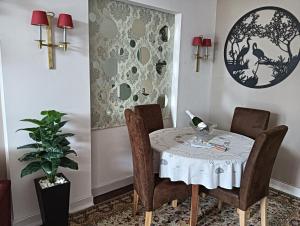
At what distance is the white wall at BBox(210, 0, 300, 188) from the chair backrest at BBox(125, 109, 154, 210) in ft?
6.32

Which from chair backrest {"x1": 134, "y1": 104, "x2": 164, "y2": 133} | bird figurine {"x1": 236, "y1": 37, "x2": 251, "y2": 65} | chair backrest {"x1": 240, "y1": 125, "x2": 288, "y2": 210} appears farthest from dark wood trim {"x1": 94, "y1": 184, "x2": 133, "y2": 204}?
bird figurine {"x1": 236, "y1": 37, "x2": 251, "y2": 65}

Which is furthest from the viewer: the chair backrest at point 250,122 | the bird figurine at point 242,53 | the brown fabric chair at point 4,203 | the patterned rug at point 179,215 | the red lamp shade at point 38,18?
the bird figurine at point 242,53

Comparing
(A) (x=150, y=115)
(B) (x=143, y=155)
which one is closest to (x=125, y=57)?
(A) (x=150, y=115)

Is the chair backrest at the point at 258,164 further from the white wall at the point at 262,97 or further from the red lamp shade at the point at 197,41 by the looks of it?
the red lamp shade at the point at 197,41

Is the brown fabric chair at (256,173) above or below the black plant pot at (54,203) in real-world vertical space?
above

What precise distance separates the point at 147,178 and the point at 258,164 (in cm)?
85

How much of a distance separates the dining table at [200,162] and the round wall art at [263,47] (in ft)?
3.97

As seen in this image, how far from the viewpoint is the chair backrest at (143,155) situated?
6.36 feet

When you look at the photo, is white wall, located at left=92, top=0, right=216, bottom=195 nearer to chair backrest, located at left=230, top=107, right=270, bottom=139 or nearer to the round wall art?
the round wall art

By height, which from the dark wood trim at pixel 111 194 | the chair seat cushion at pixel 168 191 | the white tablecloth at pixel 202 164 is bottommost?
the dark wood trim at pixel 111 194

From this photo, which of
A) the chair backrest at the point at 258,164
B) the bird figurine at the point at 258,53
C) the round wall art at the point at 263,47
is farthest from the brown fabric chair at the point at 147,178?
the bird figurine at the point at 258,53

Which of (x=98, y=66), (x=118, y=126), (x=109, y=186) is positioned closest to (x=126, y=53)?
(x=98, y=66)

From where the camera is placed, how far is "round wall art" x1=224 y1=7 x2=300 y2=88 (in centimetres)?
290

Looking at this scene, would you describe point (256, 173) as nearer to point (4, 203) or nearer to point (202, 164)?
point (202, 164)
